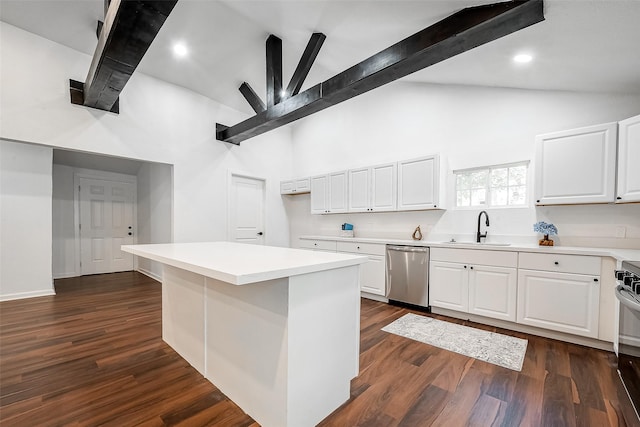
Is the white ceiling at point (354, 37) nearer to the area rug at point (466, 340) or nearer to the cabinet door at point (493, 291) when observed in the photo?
the cabinet door at point (493, 291)

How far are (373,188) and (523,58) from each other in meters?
2.32

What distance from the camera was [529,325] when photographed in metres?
2.71

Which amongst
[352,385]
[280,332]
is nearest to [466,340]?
[352,385]

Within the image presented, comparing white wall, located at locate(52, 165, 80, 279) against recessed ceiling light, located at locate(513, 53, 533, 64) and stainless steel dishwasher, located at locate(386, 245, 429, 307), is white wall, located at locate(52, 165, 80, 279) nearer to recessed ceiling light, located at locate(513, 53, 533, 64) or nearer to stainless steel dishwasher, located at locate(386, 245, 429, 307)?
stainless steel dishwasher, located at locate(386, 245, 429, 307)

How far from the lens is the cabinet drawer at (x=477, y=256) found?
280 centimetres

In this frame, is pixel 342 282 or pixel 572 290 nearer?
pixel 342 282

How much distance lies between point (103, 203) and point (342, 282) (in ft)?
20.0

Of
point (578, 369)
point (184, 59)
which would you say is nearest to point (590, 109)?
point (578, 369)

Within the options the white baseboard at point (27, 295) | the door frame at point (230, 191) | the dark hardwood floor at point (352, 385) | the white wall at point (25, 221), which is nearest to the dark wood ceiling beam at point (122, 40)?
the white wall at point (25, 221)

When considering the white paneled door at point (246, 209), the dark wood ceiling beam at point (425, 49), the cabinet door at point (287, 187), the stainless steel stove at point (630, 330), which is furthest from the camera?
the cabinet door at point (287, 187)

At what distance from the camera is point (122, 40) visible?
2252mm

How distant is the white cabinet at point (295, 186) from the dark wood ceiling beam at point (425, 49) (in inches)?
74.5

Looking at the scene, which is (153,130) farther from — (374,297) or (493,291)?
(493,291)

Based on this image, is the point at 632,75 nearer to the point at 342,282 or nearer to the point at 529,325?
the point at 529,325
